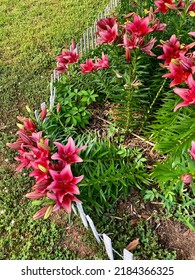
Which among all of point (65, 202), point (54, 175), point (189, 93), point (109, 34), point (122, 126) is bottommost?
point (122, 126)

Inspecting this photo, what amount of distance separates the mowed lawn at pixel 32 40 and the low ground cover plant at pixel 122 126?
847 millimetres

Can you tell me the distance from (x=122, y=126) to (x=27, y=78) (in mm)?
1564

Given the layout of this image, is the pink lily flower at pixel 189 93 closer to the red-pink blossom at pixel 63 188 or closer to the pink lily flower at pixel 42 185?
the red-pink blossom at pixel 63 188

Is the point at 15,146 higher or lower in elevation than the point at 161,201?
higher

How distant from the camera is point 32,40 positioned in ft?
14.0

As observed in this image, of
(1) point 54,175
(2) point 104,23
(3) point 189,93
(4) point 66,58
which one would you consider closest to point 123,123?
(4) point 66,58

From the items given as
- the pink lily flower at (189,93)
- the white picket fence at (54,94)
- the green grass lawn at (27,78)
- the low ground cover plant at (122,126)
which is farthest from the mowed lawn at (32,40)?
the pink lily flower at (189,93)

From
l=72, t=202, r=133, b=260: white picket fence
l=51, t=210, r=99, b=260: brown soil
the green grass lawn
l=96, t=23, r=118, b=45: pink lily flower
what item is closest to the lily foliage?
l=96, t=23, r=118, b=45: pink lily flower

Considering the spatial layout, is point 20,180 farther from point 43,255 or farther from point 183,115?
point 183,115

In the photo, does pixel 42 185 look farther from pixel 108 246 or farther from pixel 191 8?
pixel 191 8

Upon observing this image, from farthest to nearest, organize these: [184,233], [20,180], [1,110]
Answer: [1,110] < [20,180] < [184,233]

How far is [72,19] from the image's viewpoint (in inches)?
180
